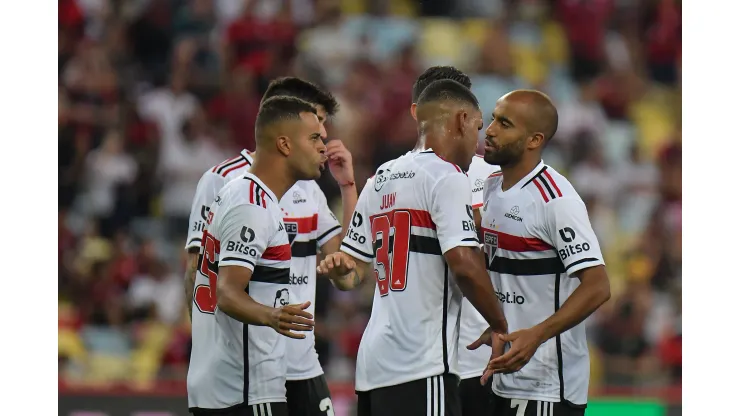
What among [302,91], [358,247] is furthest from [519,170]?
[302,91]

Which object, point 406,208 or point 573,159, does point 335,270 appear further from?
point 573,159

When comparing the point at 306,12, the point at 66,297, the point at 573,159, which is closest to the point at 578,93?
the point at 573,159

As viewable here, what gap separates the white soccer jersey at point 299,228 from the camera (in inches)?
202

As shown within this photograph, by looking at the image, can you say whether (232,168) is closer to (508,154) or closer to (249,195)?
(249,195)

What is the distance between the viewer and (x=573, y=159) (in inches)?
392

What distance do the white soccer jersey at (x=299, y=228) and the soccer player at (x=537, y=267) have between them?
3.98 feet

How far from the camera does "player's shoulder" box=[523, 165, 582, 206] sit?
409 centimetres

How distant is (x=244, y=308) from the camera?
3805 millimetres

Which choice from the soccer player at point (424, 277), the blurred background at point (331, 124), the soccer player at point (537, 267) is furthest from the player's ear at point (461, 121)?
the blurred background at point (331, 124)

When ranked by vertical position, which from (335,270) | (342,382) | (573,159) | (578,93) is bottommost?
(342,382)

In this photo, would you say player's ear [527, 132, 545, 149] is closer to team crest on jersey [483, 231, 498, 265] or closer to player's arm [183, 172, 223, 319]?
team crest on jersey [483, 231, 498, 265]

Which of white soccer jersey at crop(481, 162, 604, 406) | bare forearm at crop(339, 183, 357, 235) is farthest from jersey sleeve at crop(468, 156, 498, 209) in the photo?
white soccer jersey at crop(481, 162, 604, 406)

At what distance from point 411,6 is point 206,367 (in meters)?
7.47

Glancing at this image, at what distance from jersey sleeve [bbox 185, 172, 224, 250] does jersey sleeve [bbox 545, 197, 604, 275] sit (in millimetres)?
1997
